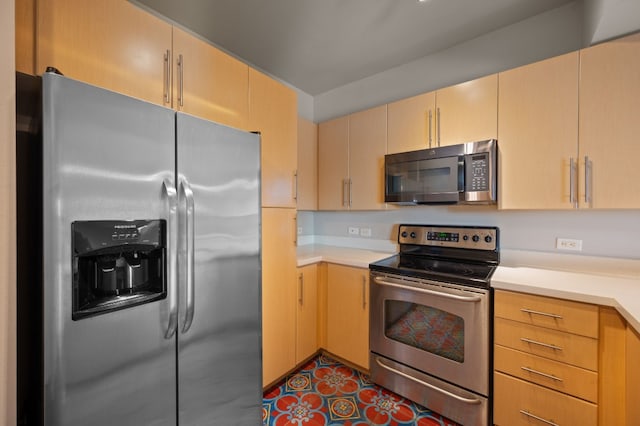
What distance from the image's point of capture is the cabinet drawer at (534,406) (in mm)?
1269

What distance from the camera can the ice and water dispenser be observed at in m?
0.85

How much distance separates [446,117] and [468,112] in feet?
0.46

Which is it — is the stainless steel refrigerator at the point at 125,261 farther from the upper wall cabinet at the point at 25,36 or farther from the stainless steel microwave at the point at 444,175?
the stainless steel microwave at the point at 444,175

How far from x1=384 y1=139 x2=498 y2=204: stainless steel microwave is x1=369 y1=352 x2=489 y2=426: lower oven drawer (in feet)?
3.86

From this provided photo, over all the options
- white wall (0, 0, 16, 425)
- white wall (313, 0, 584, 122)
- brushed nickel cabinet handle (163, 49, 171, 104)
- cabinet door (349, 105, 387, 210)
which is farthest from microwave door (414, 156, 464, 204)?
white wall (0, 0, 16, 425)

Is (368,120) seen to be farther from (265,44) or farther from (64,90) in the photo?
(64,90)

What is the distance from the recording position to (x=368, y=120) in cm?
234

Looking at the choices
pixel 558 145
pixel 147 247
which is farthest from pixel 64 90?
pixel 558 145

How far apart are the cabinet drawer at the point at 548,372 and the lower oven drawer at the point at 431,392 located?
10.3 inches

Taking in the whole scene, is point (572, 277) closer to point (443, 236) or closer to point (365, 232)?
point (443, 236)

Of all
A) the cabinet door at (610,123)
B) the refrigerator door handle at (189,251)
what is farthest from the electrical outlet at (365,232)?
the refrigerator door handle at (189,251)

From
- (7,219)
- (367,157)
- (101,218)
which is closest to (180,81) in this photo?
(101,218)

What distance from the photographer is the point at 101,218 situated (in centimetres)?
88

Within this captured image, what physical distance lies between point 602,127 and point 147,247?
7.58 ft
